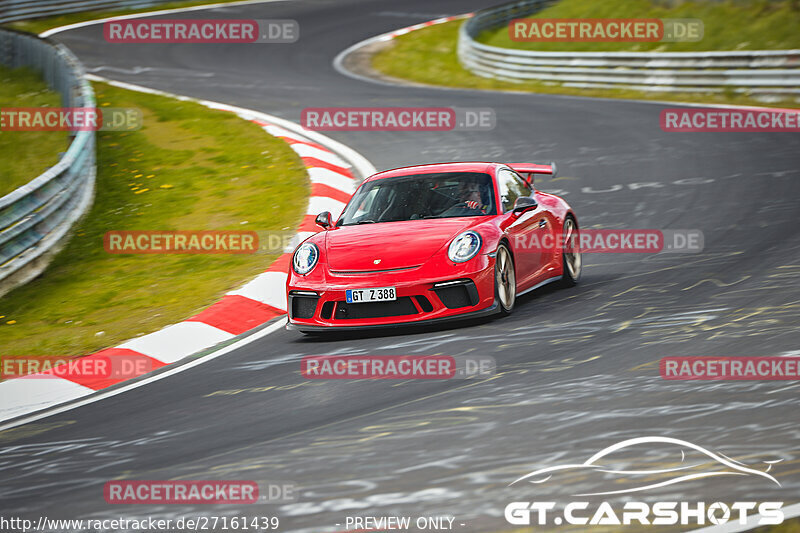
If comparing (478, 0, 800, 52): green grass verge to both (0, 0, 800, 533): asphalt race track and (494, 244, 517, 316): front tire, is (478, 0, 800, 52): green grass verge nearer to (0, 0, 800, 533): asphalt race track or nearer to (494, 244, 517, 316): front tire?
(0, 0, 800, 533): asphalt race track

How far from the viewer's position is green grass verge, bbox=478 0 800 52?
2258 cm

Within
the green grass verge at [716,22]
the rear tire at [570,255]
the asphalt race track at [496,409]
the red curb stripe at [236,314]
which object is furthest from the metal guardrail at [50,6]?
the rear tire at [570,255]

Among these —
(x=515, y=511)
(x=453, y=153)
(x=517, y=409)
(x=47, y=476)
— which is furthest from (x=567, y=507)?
(x=453, y=153)

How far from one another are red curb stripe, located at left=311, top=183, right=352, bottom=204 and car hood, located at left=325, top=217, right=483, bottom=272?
4262 millimetres

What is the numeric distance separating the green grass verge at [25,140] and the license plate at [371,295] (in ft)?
25.1

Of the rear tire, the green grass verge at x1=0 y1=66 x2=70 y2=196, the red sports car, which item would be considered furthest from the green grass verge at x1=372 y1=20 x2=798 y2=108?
the red sports car

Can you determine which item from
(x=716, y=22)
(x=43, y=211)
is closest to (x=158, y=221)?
(x=43, y=211)

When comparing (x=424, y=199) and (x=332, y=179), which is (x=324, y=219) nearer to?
(x=424, y=199)

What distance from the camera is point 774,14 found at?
23266 millimetres

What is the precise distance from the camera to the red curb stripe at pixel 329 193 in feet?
42.8

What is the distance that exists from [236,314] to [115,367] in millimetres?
1376

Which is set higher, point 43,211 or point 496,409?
point 496,409

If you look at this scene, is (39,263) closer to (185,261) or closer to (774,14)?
(185,261)

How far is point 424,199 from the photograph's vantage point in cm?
900
